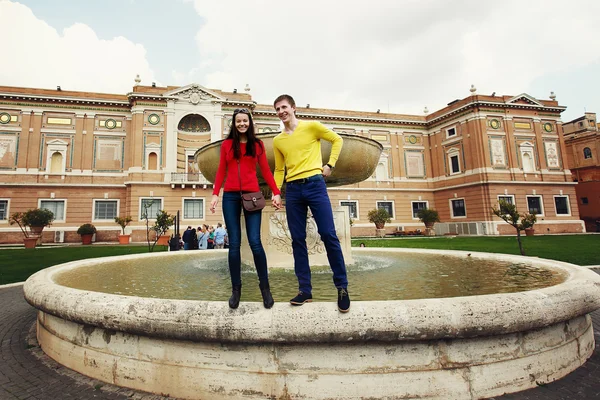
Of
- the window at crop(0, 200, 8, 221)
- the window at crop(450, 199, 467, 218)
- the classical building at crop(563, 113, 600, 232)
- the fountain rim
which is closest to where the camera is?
the fountain rim

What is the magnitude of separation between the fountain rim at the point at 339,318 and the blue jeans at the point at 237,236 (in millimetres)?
231

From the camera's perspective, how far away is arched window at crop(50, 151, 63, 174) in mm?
24938

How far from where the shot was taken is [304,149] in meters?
2.39

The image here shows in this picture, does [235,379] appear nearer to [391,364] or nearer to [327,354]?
[327,354]

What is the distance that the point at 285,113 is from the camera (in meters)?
2.43

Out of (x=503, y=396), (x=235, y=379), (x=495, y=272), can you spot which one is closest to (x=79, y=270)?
(x=235, y=379)

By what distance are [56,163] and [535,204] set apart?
3995 centimetres

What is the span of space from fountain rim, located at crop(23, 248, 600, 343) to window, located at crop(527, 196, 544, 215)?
31381mm

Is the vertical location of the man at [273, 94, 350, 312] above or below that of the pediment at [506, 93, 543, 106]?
below

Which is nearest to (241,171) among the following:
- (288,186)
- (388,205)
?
(288,186)

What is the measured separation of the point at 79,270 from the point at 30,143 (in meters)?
26.4

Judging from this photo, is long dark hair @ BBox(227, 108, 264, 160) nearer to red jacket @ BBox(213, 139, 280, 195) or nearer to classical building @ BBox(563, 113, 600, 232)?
red jacket @ BBox(213, 139, 280, 195)

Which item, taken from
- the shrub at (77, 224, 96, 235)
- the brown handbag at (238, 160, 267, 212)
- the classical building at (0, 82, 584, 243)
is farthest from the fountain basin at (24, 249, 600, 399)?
the shrub at (77, 224, 96, 235)

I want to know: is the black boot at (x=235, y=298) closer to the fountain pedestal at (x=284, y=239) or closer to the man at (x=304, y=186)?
the man at (x=304, y=186)
